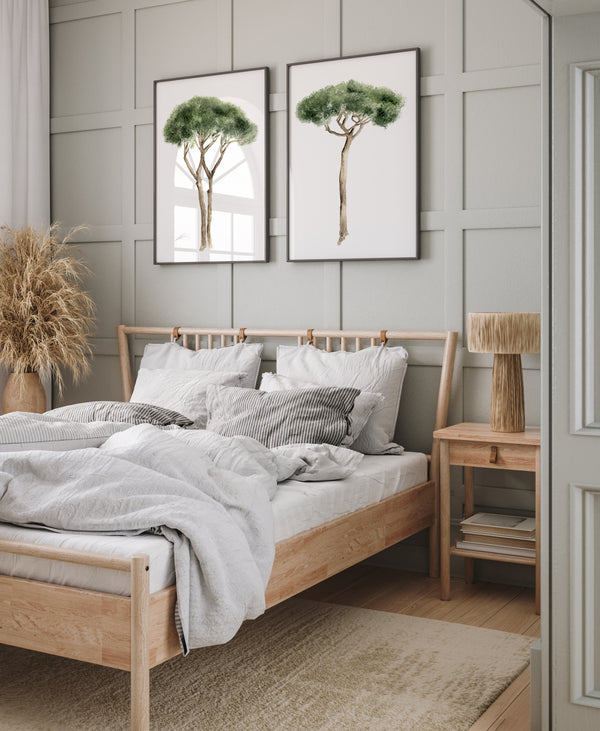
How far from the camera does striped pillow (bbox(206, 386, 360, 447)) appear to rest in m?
3.52

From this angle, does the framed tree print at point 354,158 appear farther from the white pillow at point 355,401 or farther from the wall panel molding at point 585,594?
the wall panel molding at point 585,594

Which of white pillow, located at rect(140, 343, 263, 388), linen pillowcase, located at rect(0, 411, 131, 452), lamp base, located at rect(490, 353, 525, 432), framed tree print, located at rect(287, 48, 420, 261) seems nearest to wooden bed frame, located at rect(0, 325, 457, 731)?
linen pillowcase, located at rect(0, 411, 131, 452)

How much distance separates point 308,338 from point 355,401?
629 mm

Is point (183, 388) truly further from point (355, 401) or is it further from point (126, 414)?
point (355, 401)

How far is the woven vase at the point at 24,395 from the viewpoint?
4.47m

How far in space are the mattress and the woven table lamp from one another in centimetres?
45

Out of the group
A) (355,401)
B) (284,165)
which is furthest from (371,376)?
(284,165)

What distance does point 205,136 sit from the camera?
4496 mm

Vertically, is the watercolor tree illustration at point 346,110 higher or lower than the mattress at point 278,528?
higher

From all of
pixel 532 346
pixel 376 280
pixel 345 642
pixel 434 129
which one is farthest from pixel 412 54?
pixel 345 642

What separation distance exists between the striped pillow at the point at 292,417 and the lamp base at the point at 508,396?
0.59 metres

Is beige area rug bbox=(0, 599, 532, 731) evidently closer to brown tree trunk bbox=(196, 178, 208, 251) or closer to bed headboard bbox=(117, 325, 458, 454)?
bed headboard bbox=(117, 325, 458, 454)

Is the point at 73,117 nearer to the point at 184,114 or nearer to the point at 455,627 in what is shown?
the point at 184,114

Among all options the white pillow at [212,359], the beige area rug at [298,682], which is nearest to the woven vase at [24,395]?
the white pillow at [212,359]
